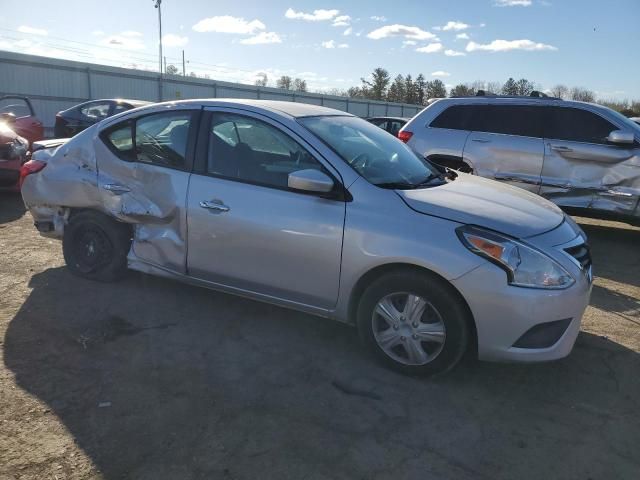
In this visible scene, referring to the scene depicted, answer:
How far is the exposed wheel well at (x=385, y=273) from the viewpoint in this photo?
3.18 m

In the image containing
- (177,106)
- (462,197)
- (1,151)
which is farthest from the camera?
(1,151)

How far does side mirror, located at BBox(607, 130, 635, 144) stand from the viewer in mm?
6520

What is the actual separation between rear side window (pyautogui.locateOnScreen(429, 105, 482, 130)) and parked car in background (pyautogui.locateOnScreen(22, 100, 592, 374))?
3465 mm

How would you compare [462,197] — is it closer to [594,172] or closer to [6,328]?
[6,328]

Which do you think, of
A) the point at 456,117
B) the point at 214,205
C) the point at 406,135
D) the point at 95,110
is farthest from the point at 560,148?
the point at 95,110

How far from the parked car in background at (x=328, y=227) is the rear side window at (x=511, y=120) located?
134 inches

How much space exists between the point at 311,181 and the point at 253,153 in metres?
0.69

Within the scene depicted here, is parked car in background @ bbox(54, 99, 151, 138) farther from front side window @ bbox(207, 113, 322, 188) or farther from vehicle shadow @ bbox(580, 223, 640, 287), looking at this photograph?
vehicle shadow @ bbox(580, 223, 640, 287)

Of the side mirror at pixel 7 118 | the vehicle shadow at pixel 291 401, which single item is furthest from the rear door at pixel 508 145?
the side mirror at pixel 7 118

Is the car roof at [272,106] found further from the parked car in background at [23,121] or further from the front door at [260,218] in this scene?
the parked car in background at [23,121]

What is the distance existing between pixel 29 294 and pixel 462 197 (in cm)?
369

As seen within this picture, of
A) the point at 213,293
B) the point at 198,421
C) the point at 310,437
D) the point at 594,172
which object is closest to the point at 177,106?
the point at 213,293

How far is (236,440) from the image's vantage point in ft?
8.93

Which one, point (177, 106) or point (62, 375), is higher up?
point (177, 106)
